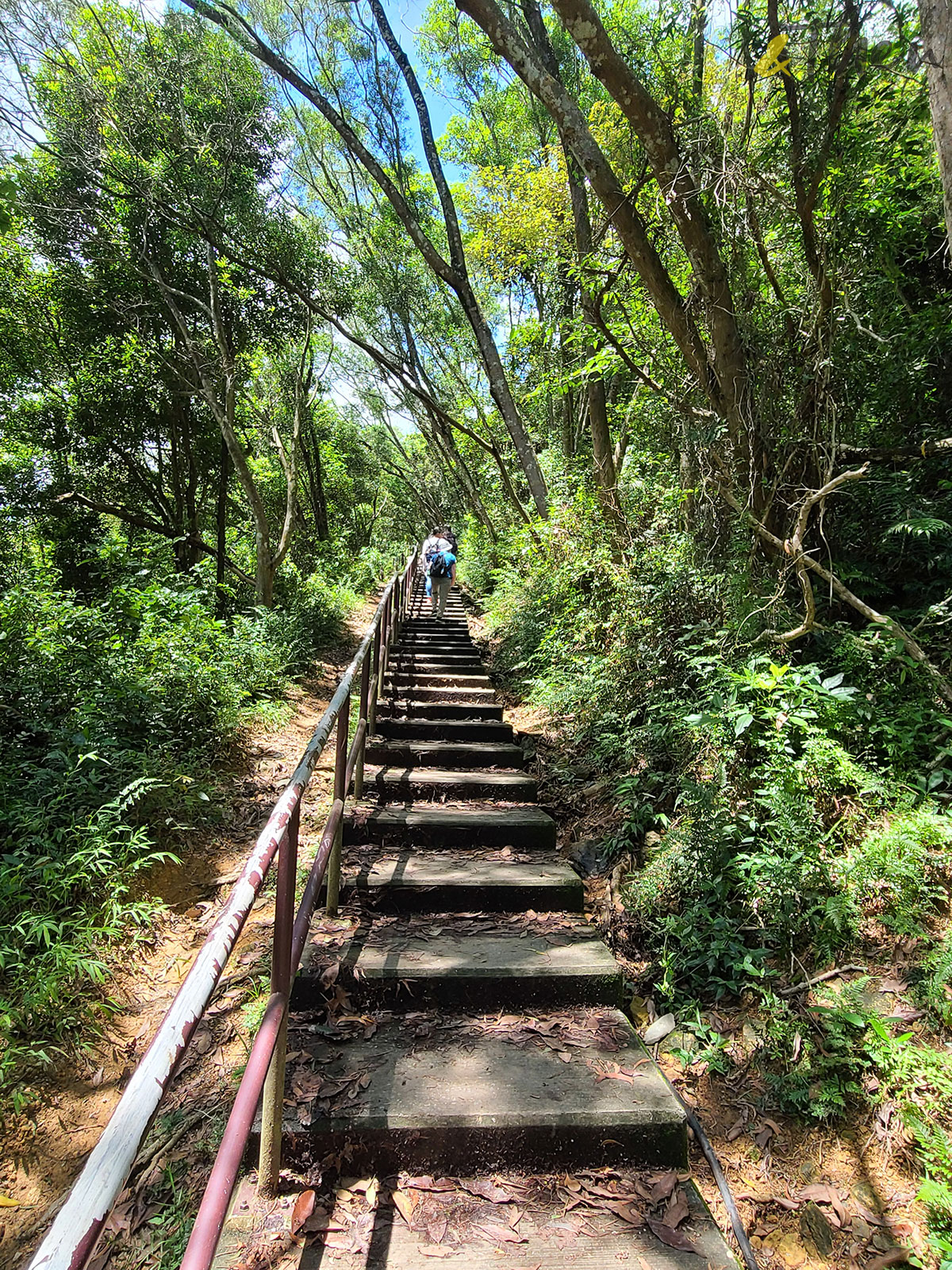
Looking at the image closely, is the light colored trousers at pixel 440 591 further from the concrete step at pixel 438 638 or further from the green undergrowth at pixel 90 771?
the green undergrowth at pixel 90 771

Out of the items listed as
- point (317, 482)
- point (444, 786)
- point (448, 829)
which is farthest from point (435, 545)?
point (317, 482)

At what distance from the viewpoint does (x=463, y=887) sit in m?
3.03

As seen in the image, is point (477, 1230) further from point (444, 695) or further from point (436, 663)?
point (436, 663)

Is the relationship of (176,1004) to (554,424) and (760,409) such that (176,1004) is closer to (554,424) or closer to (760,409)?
(760,409)

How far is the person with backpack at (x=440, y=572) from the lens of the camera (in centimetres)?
938

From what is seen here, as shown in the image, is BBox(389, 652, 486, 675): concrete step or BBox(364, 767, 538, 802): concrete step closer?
BBox(364, 767, 538, 802): concrete step

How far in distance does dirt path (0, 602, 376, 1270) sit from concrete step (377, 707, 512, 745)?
3.07 ft

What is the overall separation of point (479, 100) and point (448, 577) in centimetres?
1074


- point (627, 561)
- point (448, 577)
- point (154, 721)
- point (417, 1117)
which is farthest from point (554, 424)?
point (417, 1117)

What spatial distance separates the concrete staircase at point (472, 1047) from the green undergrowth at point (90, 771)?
138cm

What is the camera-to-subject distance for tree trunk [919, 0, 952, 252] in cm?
217

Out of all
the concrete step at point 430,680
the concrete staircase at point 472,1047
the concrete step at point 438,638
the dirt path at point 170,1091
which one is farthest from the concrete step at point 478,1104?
the concrete step at point 438,638

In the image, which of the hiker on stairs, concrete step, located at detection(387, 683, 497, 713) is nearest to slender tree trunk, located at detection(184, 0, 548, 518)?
the hiker on stairs

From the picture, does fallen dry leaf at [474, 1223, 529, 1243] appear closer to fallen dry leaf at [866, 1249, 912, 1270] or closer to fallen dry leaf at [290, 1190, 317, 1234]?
fallen dry leaf at [290, 1190, 317, 1234]
